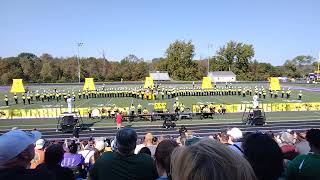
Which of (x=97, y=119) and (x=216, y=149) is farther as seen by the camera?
(x=97, y=119)

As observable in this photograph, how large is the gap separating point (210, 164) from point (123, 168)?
225 centimetres

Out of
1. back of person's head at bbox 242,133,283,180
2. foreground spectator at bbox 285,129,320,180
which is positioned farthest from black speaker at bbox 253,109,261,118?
back of person's head at bbox 242,133,283,180

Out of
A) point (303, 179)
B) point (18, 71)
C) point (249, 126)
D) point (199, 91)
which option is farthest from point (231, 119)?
point (18, 71)

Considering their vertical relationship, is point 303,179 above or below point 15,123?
above

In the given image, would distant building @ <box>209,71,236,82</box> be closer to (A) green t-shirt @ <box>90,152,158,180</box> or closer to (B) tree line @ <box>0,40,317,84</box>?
(B) tree line @ <box>0,40,317,84</box>

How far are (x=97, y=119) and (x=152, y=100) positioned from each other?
44.0 feet

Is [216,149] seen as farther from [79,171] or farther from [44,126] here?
[44,126]

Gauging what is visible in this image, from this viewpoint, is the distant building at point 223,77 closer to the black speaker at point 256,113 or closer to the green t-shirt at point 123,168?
the black speaker at point 256,113

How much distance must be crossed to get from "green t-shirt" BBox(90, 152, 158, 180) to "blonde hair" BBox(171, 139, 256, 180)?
6.87ft

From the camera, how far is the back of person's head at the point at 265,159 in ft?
8.38

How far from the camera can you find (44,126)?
26141mm

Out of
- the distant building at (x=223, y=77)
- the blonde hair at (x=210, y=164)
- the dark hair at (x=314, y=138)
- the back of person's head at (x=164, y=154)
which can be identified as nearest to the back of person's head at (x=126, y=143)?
the back of person's head at (x=164, y=154)

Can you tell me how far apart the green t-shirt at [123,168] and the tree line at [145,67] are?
8826 centimetres

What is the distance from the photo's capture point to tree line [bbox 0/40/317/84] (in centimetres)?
9319
